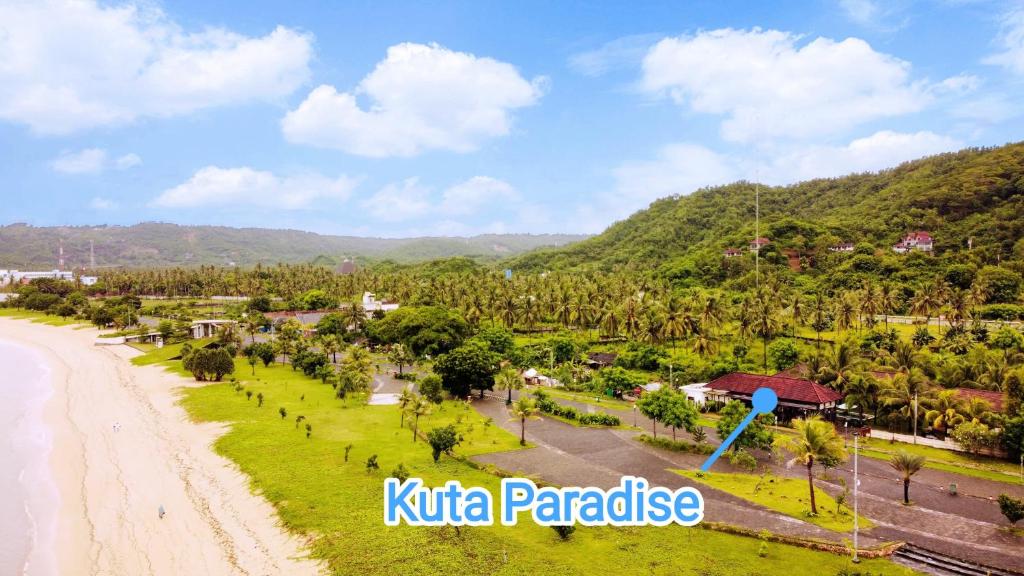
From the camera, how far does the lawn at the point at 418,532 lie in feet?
80.6

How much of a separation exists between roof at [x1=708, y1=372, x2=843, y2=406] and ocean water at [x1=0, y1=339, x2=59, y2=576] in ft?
159

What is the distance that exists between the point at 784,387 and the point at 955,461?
12.9m

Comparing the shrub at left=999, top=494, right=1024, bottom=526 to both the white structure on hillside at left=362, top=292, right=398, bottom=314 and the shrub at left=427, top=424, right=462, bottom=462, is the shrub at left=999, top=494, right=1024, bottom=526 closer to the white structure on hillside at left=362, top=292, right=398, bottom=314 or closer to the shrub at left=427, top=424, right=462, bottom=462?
the shrub at left=427, top=424, right=462, bottom=462

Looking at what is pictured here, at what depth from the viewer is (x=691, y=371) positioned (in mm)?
64812

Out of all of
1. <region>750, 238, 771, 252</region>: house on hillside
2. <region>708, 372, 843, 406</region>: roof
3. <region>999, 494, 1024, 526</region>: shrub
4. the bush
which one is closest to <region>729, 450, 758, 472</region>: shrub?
<region>708, 372, 843, 406</region>: roof

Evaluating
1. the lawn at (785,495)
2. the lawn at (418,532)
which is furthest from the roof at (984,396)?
the lawn at (418,532)

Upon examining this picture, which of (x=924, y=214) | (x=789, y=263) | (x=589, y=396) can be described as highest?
(x=924, y=214)

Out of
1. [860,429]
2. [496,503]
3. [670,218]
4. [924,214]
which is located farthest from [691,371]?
[670,218]

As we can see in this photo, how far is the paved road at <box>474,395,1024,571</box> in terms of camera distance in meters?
27.7

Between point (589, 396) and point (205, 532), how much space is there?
1563 inches

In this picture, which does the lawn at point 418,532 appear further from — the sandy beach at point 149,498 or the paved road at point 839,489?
the paved road at point 839,489

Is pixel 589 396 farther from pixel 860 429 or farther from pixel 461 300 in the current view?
pixel 461 300

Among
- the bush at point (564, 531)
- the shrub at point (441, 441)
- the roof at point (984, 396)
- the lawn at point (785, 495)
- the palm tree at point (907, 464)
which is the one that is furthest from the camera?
the roof at point (984, 396)

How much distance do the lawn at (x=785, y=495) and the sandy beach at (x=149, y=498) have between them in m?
22.9
